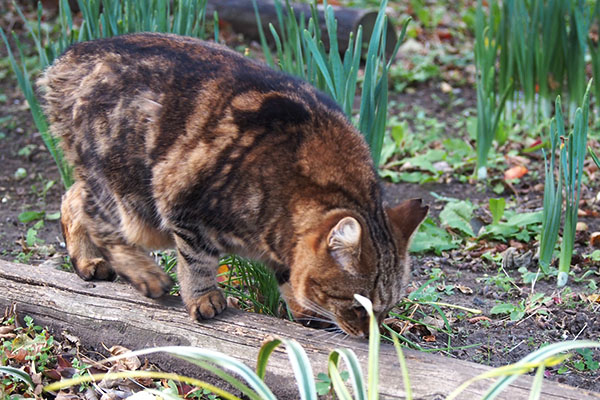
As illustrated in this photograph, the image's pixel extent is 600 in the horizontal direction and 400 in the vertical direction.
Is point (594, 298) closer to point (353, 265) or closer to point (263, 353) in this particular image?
point (353, 265)

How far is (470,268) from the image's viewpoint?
390cm

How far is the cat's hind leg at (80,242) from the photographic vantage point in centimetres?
328

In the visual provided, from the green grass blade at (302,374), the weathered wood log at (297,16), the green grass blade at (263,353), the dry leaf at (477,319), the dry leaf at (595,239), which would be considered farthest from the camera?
the weathered wood log at (297,16)

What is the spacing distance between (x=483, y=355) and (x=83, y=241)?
185 centimetres

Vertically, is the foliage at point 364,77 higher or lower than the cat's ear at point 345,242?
higher

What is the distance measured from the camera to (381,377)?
97.3 inches

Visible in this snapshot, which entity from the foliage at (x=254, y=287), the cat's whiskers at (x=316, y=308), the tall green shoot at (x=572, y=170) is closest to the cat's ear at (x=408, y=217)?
the cat's whiskers at (x=316, y=308)

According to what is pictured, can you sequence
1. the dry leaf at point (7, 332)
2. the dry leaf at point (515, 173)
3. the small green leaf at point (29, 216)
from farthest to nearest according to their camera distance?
1. the dry leaf at point (515, 173)
2. the small green leaf at point (29, 216)
3. the dry leaf at point (7, 332)

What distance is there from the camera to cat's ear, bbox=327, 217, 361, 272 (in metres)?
2.49

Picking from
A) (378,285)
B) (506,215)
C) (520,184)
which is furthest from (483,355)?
(520,184)

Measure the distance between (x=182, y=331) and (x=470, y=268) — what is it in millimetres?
1705

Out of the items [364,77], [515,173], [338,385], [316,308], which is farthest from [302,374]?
[515,173]

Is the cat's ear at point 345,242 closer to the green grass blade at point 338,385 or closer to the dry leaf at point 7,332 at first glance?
the green grass blade at point 338,385

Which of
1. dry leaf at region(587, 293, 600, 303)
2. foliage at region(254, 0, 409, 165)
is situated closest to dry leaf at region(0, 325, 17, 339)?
foliage at region(254, 0, 409, 165)
